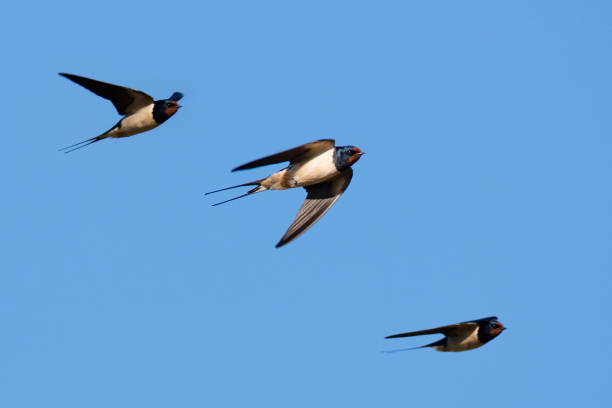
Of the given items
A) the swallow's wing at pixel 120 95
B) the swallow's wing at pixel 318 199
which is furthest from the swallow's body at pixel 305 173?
the swallow's wing at pixel 120 95

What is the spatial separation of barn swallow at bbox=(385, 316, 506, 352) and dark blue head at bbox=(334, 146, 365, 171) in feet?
4.77

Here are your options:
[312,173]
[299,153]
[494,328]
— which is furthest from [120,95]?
Answer: [494,328]

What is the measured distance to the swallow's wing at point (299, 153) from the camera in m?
6.55

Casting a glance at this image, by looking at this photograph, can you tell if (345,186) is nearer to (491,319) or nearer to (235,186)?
(235,186)

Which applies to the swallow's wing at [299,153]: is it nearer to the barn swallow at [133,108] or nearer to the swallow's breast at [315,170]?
the swallow's breast at [315,170]

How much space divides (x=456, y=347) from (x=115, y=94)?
3370 mm

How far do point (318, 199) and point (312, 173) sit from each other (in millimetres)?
482

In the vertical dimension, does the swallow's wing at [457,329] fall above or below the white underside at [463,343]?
above

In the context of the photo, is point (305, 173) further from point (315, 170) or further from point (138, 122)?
point (138, 122)

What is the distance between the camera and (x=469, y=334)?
7422mm

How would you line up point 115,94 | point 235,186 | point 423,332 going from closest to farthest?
point 423,332, point 235,186, point 115,94

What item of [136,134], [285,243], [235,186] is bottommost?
[285,243]

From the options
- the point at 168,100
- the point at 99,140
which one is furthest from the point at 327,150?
the point at 99,140

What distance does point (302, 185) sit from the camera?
740 cm
